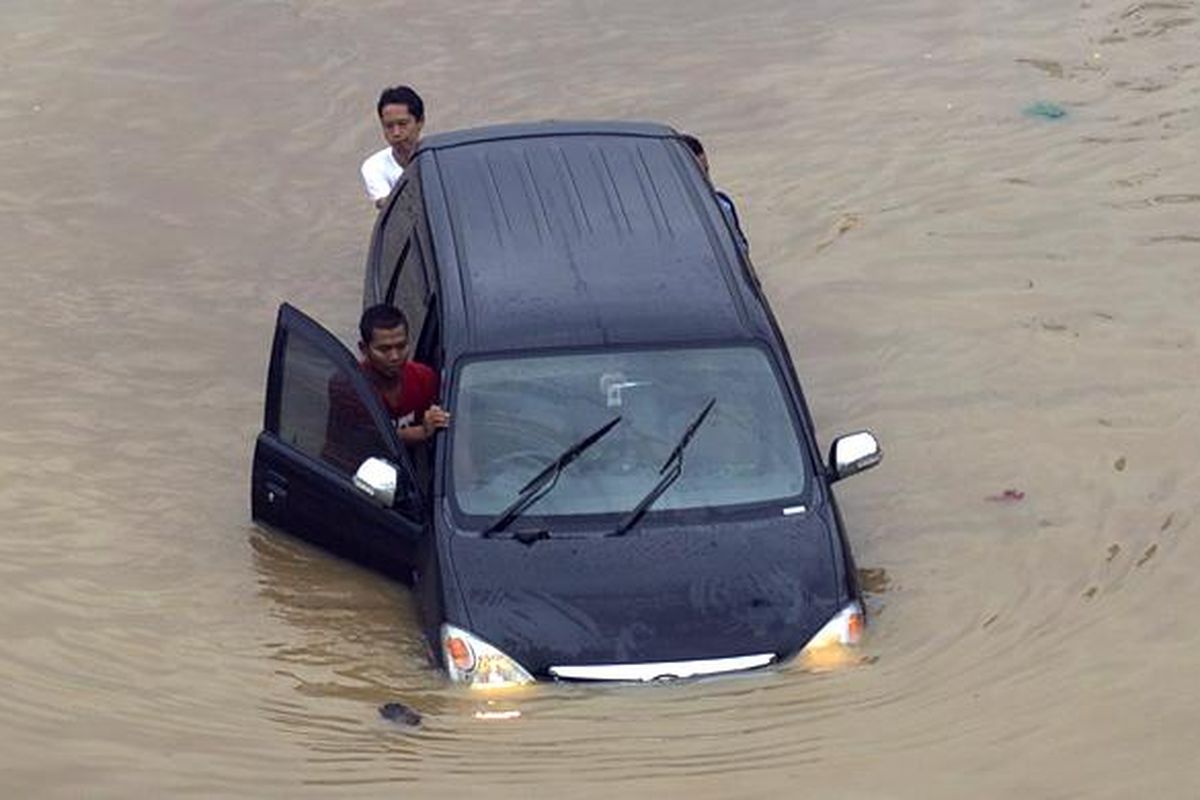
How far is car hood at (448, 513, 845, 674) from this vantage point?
8.81 meters

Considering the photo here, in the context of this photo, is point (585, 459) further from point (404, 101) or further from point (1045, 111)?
point (1045, 111)

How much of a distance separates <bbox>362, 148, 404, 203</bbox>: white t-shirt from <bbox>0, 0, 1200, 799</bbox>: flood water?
3.17 ft

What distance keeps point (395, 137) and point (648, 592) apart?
441 centimetres

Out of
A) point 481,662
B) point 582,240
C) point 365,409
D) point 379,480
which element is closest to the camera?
point 481,662

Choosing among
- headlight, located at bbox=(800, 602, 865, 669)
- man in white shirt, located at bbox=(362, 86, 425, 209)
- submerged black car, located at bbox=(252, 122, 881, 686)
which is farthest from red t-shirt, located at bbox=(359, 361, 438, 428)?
man in white shirt, located at bbox=(362, 86, 425, 209)

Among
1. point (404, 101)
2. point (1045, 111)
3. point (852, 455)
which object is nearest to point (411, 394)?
point (852, 455)

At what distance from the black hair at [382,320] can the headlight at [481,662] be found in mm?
1546

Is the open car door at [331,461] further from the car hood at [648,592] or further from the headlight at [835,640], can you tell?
the headlight at [835,640]

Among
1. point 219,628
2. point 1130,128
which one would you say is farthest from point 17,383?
point 1130,128

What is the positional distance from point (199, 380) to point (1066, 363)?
14.8 ft

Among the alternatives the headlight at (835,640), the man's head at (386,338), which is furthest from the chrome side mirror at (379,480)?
the headlight at (835,640)

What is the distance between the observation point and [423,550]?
931 centimetres

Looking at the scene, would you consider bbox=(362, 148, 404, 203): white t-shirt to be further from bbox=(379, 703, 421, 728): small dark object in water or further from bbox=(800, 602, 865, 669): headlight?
bbox=(800, 602, 865, 669): headlight

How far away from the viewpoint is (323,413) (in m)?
9.81
